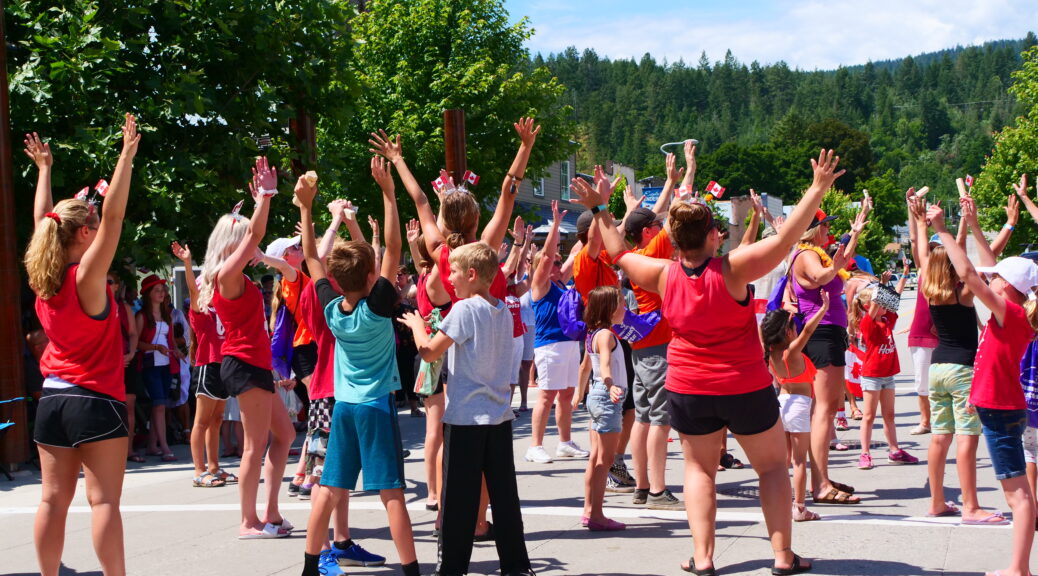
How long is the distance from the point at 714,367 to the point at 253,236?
2.50 metres

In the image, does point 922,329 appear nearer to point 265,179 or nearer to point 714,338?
point 714,338

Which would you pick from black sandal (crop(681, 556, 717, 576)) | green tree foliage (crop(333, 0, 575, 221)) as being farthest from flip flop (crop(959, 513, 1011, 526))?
green tree foliage (crop(333, 0, 575, 221))

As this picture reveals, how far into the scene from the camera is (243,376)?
6.44 meters

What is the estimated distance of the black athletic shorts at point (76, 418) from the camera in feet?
15.2

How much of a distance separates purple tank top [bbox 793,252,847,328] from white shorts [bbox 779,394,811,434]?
1083mm

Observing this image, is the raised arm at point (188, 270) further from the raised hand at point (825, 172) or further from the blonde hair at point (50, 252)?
the raised hand at point (825, 172)

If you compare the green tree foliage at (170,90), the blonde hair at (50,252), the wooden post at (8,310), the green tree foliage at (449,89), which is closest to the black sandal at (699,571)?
the blonde hair at (50,252)

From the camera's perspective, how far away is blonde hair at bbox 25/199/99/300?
4.64m

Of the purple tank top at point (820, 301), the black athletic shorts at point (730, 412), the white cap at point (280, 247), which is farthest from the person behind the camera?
the purple tank top at point (820, 301)

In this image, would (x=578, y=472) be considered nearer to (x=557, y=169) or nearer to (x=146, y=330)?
(x=146, y=330)

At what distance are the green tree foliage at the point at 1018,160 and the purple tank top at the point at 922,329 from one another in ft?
119

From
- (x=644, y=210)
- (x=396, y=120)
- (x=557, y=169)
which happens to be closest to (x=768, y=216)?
(x=644, y=210)

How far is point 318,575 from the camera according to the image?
5234 millimetres

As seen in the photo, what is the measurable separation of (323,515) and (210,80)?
849 centimetres
